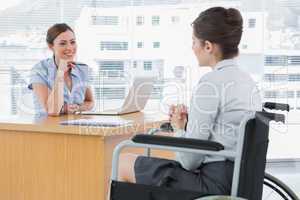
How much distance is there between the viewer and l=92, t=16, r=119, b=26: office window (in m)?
3.90

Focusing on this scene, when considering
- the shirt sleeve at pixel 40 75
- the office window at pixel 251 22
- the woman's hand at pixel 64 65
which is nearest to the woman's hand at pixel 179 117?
the woman's hand at pixel 64 65

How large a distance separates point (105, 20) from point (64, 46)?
0.97 meters

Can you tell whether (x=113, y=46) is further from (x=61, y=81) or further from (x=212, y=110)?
(x=212, y=110)

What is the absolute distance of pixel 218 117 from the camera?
183 cm

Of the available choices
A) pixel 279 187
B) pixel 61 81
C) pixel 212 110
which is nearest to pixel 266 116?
pixel 212 110

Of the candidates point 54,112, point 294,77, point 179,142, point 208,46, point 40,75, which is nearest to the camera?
point 179,142

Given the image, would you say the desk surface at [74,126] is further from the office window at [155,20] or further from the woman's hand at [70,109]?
the office window at [155,20]

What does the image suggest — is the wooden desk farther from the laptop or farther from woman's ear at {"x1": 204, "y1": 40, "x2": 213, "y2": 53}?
woman's ear at {"x1": 204, "y1": 40, "x2": 213, "y2": 53}

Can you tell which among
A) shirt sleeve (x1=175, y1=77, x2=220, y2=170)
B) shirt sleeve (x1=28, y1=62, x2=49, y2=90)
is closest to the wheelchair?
shirt sleeve (x1=175, y1=77, x2=220, y2=170)

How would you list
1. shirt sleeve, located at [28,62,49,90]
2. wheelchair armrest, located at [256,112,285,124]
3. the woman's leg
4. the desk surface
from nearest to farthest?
wheelchair armrest, located at [256,112,285,124] < the woman's leg < the desk surface < shirt sleeve, located at [28,62,49,90]

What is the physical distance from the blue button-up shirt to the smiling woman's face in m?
0.06

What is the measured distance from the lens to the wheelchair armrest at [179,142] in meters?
1.62

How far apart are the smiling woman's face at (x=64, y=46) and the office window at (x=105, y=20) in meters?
0.89

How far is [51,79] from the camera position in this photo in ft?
9.51
